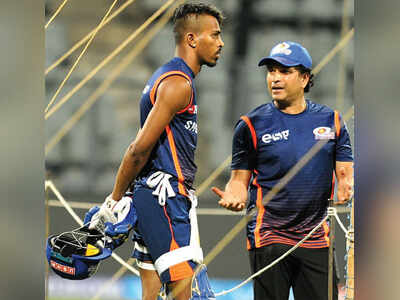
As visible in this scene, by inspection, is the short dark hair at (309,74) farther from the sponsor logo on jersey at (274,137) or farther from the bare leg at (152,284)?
the bare leg at (152,284)

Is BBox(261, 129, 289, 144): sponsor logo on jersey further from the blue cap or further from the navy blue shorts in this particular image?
the navy blue shorts

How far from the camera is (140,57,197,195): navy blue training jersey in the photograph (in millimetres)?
2357

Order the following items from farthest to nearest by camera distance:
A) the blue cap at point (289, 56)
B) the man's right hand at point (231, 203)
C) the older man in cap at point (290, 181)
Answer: the blue cap at point (289, 56) < the older man in cap at point (290, 181) < the man's right hand at point (231, 203)

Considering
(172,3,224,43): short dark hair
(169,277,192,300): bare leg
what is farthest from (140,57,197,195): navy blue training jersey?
(169,277,192,300): bare leg

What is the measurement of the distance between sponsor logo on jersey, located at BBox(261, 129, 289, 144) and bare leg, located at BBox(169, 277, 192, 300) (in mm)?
692

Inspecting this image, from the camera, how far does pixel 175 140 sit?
237 cm

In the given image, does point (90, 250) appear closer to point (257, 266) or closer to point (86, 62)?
point (257, 266)

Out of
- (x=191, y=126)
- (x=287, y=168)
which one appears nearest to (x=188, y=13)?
(x=191, y=126)

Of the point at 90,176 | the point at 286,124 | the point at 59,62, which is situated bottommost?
the point at 90,176

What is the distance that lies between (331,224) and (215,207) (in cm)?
72

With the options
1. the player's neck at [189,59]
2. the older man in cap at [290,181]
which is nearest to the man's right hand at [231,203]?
the older man in cap at [290,181]

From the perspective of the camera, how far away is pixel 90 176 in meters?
3.19

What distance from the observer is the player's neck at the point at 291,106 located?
279 centimetres
